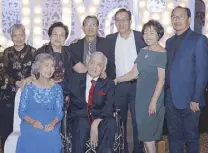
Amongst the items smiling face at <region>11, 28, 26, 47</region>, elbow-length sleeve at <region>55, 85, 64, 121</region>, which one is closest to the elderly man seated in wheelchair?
elbow-length sleeve at <region>55, 85, 64, 121</region>

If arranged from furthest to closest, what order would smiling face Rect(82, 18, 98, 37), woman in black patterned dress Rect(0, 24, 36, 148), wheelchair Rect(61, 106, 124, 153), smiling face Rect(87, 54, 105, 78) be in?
smiling face Rect(82, 18, 98, 37) < woman in black patterned dress Rect(0, 24, 36, 148) < smiling face Rect(87, 54, 105, 78) < wheelchair Rect(61, 106, 124, 153)

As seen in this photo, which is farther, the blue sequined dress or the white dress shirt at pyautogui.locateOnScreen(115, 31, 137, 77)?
the white dress shirt at pyautogui.locateOnScreen(115, 31, 137, 77)

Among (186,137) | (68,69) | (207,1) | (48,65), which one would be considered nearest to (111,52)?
(68,69)

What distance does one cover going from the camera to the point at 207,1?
6.25 m

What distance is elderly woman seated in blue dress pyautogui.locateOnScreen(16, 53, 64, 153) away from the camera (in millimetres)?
4176

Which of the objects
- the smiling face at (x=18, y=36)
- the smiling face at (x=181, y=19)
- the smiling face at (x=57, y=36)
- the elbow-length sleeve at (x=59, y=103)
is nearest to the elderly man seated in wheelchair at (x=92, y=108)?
the elbow-length sleeve at (x=59, y=103)

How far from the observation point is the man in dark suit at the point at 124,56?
16.5 ft

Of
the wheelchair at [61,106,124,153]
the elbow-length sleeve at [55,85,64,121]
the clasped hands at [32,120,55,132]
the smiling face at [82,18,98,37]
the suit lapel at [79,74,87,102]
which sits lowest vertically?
the wheelchair at [61,106,124,153]

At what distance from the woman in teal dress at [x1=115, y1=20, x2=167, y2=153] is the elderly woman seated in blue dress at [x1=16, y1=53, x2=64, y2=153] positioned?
3.11 feet

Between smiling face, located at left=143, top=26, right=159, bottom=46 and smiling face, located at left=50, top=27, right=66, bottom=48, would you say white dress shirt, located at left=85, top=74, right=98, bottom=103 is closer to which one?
smiling face, located at left=50, top=27, right=66, bottom=48

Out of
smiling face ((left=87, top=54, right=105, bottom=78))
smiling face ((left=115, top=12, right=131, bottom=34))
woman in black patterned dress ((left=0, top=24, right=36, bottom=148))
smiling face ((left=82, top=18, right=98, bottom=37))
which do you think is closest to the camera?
smiling face ((left=87, top=54, right=105, bottom=78))

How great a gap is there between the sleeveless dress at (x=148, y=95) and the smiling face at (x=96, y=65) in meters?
0.47

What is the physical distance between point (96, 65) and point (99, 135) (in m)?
0.77

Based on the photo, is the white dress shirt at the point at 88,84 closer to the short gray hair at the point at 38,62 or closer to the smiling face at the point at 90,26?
the short gray hair at the point at 38,62
